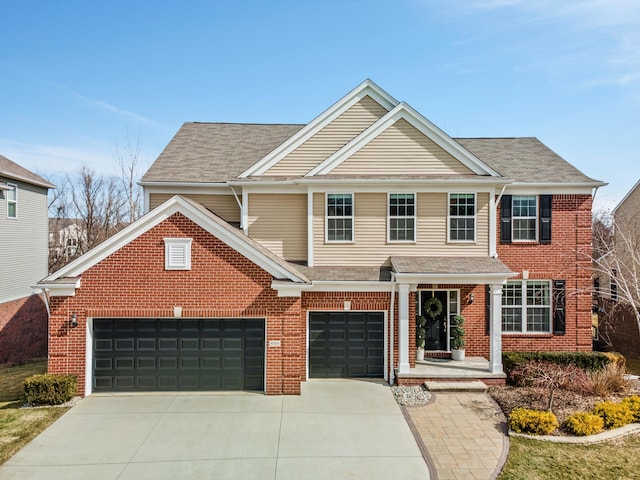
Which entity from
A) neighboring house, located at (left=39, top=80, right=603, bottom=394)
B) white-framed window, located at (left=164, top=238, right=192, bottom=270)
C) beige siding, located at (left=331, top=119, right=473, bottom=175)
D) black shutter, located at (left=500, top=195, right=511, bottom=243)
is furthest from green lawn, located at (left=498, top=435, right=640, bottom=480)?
white-framed window, located at (left=164, top=238, right=192, bottom=270)

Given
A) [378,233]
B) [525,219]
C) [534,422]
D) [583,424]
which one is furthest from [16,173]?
[583,424]

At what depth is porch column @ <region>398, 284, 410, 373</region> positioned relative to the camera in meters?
12.8

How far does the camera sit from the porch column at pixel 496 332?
12844mm

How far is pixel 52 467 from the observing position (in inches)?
323

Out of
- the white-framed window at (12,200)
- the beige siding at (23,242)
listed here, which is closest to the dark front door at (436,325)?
the beige siding at (23,242)

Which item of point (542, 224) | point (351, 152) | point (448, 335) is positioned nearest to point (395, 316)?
point (448, 335)

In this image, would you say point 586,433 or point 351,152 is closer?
point 586,433

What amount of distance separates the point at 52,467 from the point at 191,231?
6.20 m

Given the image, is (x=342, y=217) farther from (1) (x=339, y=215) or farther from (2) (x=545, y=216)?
(2) (x=545, y=216)

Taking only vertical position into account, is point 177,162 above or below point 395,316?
Result: above

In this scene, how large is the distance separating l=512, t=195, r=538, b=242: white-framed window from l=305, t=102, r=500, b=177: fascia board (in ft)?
7.51

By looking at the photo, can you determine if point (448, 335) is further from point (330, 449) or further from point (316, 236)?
point (330, 449)

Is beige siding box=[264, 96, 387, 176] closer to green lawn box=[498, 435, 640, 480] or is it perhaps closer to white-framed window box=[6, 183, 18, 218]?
green lawn box=[498, 435, 640, 480]

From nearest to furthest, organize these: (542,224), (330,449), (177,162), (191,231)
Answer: (330,449) → (191,231) → (542,224) → (177,162)
